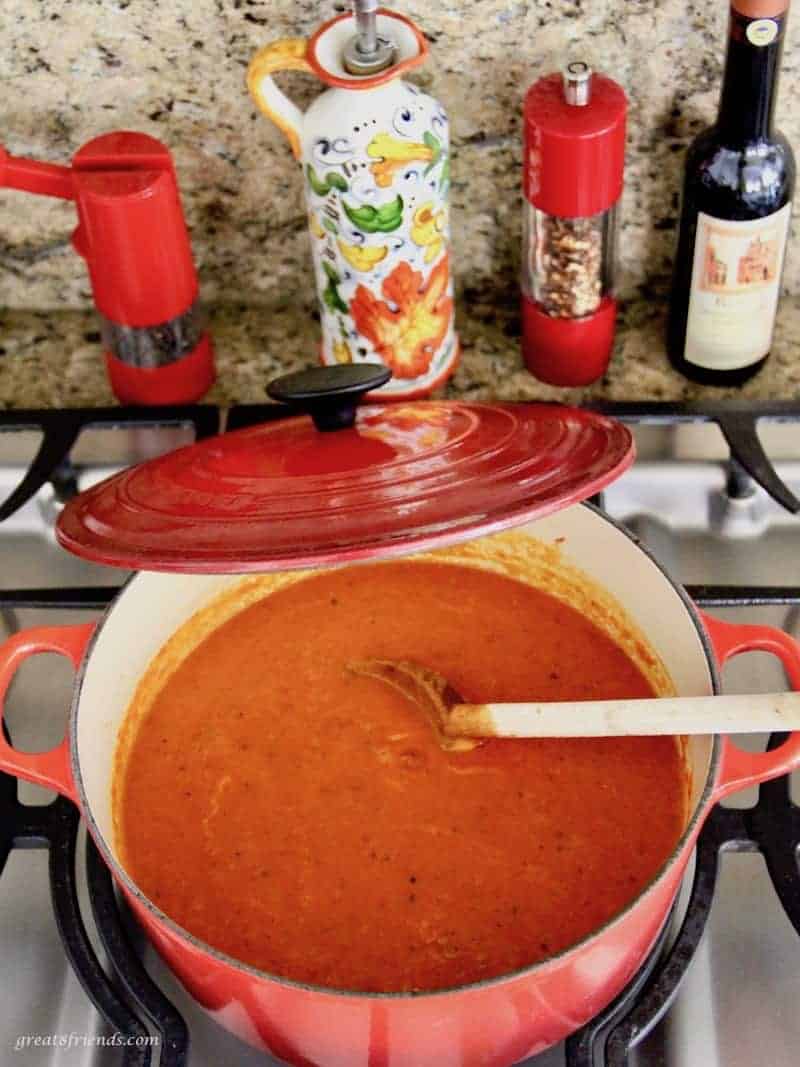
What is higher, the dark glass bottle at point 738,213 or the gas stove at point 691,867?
the dark glass bottle at point 738,213

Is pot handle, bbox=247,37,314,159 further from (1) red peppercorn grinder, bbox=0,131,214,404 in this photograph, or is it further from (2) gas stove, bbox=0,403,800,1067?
(2) gas stove, bbox=0,403,800,1067

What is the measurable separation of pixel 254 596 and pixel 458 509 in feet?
1.13

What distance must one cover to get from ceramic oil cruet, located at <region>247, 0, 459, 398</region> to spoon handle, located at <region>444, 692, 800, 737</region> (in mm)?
331

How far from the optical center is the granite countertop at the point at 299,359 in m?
1.07

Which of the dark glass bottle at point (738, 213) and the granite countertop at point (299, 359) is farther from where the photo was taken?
the granite countertop at point (299, 359)

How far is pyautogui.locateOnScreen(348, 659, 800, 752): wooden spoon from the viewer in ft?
2.36

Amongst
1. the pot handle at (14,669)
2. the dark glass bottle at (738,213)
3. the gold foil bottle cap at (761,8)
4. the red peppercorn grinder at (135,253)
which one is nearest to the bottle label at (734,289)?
the dark glass bottle at (738,213)

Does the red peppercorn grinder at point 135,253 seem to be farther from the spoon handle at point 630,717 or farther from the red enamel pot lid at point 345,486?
the spoon handle at point 630,717

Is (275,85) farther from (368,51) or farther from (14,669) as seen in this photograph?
(14,669)

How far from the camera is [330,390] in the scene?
2.46ft

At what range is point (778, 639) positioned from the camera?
2.53 ft

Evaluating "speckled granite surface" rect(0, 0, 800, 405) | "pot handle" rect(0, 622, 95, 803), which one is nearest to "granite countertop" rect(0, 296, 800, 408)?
"speckled granite surface" rect(0, 0, 800, 405)

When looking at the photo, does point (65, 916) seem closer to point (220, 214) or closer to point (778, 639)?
point (778, 639)

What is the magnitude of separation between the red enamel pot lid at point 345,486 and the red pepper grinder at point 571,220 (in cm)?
22
